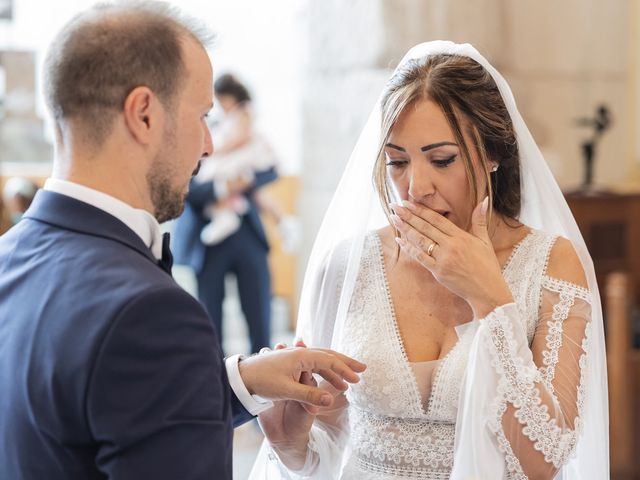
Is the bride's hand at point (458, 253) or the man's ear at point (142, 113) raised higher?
the man's ear at point (142, 113)

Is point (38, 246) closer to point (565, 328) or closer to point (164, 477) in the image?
point (164, 477)

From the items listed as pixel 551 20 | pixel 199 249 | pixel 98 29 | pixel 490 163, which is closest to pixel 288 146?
pixel 551 20

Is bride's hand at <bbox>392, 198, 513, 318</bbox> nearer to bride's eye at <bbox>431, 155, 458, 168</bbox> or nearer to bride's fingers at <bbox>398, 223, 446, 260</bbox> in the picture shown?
bride's fingers at <bbox>398, 223, 446, 260</bbox>

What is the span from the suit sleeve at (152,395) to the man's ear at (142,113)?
0.24 metres

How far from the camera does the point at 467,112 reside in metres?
2.22

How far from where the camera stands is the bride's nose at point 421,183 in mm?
2184

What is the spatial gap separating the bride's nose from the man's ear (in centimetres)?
87

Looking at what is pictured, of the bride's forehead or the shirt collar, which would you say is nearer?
the shirt collar

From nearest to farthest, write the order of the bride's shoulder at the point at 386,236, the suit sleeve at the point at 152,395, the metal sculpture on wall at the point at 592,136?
the suit sleeve at the point at 152,395
the bride's shoulder at the point at 386,236
the metal sculpture on wall at the point at 592,136

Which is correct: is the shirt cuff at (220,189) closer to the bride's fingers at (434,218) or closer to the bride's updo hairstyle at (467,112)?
the bride's updo hairstyle at (467,112)

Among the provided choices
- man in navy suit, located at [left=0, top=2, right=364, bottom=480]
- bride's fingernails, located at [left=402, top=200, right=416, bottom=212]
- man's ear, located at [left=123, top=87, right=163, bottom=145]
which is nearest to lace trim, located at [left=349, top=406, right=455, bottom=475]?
bride's fingernails, located at [left=402, top=200, right=416, bottom=212]

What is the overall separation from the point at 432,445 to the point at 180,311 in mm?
987

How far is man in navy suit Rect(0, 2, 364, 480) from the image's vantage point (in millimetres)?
1326

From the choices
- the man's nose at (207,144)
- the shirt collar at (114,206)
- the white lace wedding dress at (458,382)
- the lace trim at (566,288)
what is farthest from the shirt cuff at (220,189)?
the shirt collar at (114,206)
